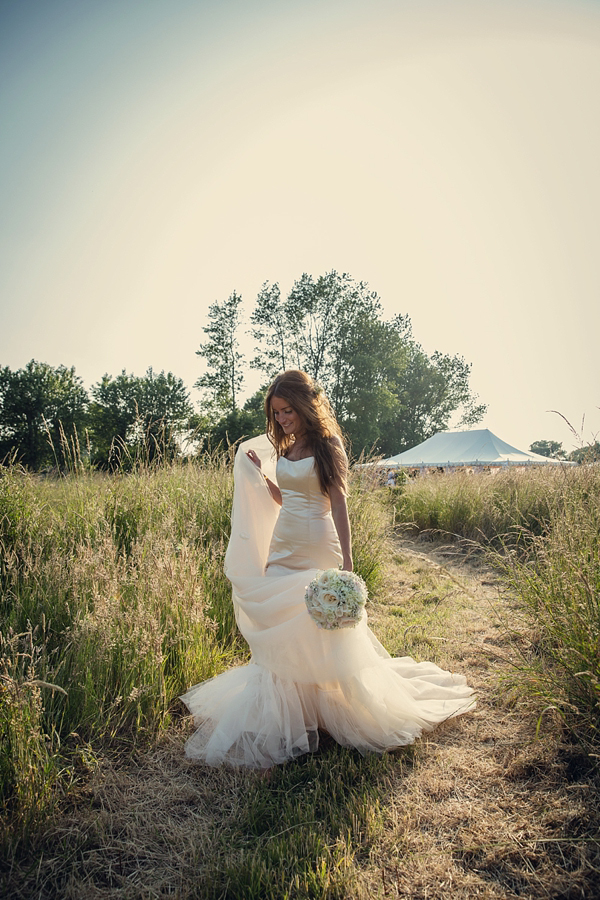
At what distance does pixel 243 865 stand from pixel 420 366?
154ft

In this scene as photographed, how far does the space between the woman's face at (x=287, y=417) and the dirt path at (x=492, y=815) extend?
6.84ft

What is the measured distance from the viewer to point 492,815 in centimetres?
213

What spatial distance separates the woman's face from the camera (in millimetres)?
3293

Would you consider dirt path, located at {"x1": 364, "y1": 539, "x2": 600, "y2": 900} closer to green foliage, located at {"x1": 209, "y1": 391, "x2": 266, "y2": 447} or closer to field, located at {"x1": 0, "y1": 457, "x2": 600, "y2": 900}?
field, located at {"x1": 0, "y1": 457, "x2": 600, "y2": 900}

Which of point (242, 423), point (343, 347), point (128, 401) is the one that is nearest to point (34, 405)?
point (128, 401)

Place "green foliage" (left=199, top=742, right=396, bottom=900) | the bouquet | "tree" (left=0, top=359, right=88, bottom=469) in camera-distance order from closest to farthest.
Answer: "green foliage" (left=199, top=742, right=396, bottom=900)
the bouquet
"tree" (left=0, top=359, right=88, bottom=469)

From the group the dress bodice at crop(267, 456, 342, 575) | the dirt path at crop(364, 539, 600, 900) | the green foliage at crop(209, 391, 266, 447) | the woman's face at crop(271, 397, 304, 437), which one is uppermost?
the green foliage at crop(209, 391, 266, 447)

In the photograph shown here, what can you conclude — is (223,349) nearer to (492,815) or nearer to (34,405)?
(34,405)

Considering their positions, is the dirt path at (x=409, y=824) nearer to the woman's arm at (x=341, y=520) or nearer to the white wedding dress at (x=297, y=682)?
the white wedding dress at (x=297, y=682)

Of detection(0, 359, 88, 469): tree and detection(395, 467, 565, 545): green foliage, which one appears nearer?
detection(395, 467, 565, 545): green foliage

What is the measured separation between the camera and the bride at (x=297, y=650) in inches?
104

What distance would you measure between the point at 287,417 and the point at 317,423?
0.22 metres

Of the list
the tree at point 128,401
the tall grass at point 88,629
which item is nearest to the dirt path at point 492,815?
the tall grass at point 88,629

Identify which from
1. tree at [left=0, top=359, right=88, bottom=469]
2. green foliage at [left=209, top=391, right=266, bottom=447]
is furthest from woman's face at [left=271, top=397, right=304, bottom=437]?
green foliage at [left=209, top=391, right=266, bottom=447]
